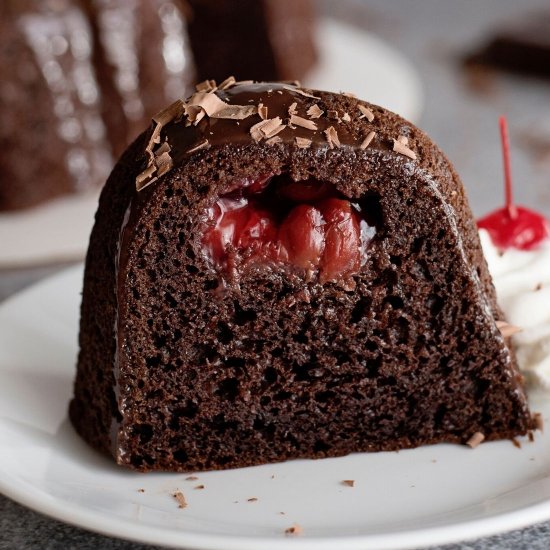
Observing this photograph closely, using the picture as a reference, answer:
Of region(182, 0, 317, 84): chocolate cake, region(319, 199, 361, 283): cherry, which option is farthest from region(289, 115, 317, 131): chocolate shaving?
region(182, 0, 317, 84): chocolate cake

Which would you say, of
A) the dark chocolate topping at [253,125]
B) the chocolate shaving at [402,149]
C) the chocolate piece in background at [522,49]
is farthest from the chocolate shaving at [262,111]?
the chocolate piece in background at [522,49]

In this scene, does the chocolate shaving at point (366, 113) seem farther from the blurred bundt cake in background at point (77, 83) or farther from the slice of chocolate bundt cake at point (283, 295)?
the blurred bundt cake in background at point (77, 83)

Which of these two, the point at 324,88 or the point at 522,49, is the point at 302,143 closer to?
the point at 324,88

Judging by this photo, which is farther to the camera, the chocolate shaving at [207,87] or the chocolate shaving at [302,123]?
the chocolate shaving at [207,87]

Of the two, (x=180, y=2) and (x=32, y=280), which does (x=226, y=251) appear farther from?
(x=180, y=2)

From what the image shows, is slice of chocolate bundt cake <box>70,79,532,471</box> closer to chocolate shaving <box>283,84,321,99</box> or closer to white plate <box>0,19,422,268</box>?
chocolate shaving <box>283,84,321,99</box>
